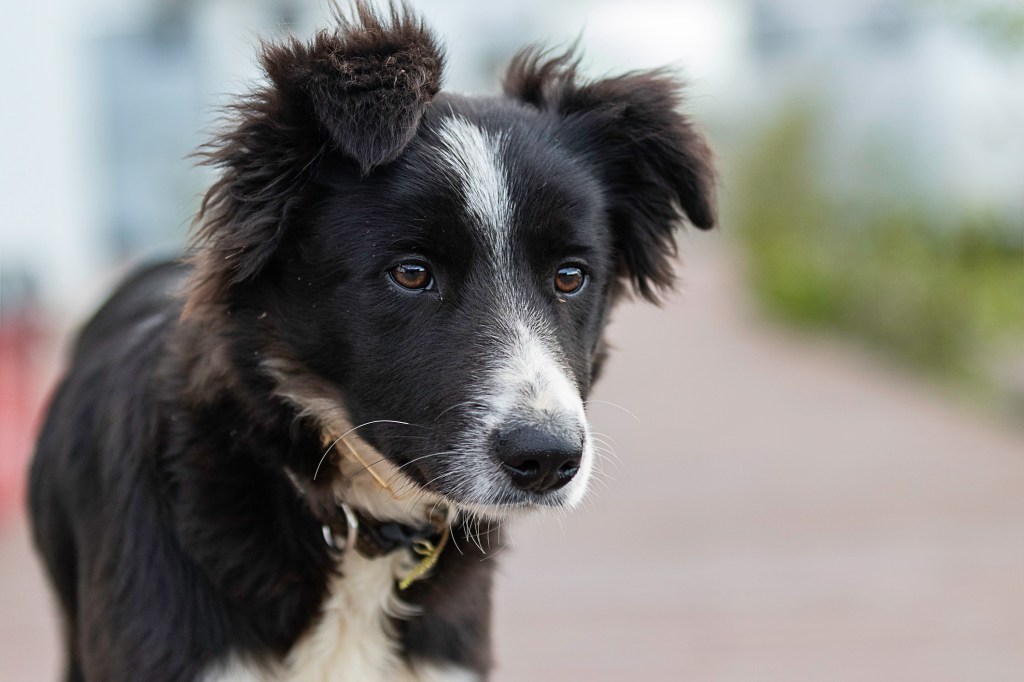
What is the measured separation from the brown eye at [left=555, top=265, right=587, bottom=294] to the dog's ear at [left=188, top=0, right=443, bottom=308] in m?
0.54

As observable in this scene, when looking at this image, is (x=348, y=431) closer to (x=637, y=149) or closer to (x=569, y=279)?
(x=569, y=279)

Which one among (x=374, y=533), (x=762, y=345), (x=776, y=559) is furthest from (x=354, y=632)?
(x=762, y=345)

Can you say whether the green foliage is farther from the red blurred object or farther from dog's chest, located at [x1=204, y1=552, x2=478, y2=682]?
dog's chest, located at [x1=204, y1=552, x2=478, y2=682]

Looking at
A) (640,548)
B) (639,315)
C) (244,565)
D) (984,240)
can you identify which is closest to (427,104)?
(244,565)

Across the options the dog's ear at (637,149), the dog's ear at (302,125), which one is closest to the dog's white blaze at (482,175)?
the dog's ear at (302,125)

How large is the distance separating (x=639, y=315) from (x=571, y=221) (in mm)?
21113

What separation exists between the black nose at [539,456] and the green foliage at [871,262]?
11.0 meters

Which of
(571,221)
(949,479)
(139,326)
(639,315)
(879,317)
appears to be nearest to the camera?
(571,221)

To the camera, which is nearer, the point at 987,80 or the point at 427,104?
the point at 427,104

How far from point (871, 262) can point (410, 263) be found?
13.5 m

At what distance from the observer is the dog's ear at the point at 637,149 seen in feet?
11.6

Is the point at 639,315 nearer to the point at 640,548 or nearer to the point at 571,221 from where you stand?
the point at 640,548

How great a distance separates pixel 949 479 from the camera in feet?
29.5

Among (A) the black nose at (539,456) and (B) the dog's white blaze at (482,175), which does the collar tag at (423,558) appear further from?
(B) the dog's white blaze at (482,175)
